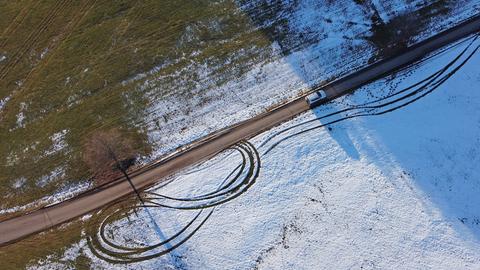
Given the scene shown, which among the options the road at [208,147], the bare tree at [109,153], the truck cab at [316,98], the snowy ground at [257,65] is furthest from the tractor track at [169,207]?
the truck cab at [316,98]

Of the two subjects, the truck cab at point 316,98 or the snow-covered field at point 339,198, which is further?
the truck cab at point 316,98

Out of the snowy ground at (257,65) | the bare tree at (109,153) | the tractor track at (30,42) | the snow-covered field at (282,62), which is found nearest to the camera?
the bare tree at (109,153)

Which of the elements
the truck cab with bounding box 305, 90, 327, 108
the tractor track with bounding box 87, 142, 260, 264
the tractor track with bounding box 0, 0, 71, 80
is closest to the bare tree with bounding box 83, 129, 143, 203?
the tractor track with bounding box 87, 142, 260, 264

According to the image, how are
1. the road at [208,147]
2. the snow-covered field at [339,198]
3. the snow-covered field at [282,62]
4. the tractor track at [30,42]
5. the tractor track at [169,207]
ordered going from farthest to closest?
1. the tractor track at [30,42]
2. the snow-covered field at [282,62]
3. the road at [208,147]
4. the tractor track at [169,207]
5. the snow-covered field at [339,198]

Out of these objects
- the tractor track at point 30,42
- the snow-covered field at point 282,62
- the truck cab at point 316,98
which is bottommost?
the truck cab at point 316,98

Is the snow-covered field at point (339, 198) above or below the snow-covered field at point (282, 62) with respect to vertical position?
below

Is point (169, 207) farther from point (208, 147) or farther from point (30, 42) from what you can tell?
point (30, 42)

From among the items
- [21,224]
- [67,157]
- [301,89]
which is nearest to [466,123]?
[301,89]

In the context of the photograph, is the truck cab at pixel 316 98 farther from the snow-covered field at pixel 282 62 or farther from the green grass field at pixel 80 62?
the green grass field at pixel 80 62
